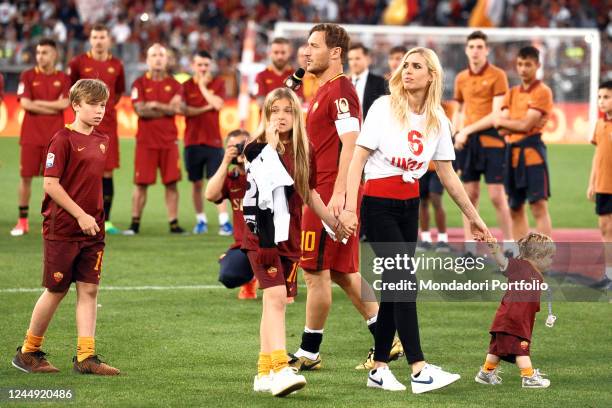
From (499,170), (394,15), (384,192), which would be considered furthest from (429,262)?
(394,15)

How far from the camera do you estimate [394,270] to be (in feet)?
24.2

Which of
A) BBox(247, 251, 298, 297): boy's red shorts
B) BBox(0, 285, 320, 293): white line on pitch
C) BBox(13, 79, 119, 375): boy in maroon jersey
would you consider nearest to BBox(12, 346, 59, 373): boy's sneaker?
BBox(13, 79, 119, 375): boy in maroon jersey

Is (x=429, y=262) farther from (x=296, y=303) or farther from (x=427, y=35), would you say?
(x=427, y=35)

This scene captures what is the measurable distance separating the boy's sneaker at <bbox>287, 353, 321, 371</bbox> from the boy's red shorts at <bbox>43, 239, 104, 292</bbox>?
1.40 m

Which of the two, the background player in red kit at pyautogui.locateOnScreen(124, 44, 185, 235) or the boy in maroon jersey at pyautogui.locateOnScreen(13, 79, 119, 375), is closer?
the boy in maroon jersey at pyautogui.locateOnScreen(13, 79, 119, 375)

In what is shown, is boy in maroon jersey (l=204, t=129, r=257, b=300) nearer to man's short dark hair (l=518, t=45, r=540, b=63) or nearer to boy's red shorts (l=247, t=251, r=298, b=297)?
boy's red shorts (l=247, t=251, r=298, b=297)

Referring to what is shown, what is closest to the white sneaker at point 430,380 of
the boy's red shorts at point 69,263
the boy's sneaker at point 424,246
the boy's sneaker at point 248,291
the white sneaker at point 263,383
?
the white sneaker at point 263,383

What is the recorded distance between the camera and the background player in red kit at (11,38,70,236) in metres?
15.0

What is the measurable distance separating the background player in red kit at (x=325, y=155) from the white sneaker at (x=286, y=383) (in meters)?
0.91

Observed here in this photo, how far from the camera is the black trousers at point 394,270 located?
7.41m

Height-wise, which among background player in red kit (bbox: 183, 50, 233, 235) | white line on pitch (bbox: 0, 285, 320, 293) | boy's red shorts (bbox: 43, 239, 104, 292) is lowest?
white line on pitch (bbox: 0, 285, 320, 293)

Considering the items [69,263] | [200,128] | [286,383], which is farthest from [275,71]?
[286,383]

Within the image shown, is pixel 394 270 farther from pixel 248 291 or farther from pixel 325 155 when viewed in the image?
pixel 248 291

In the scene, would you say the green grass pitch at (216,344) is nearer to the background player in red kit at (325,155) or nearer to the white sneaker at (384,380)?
the white sneaker at (384,380)
